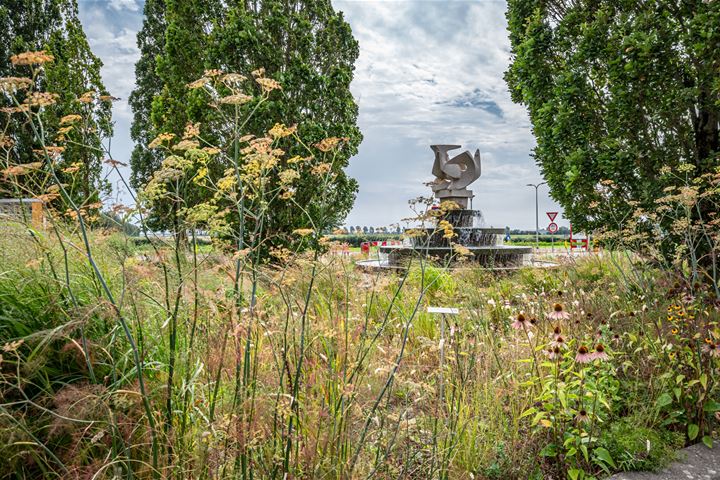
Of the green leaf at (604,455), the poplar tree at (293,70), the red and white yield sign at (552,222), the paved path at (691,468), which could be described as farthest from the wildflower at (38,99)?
the red and white yield sign at (552,222)

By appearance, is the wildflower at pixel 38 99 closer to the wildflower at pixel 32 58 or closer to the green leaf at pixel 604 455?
the wildflower at pixel 32 58

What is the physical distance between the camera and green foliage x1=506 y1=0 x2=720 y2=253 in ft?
18.1

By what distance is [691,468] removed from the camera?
8.38 feet

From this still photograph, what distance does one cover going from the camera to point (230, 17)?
28.7 ft

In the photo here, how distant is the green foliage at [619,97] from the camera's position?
550cm

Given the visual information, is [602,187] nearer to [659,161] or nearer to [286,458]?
[659,161]

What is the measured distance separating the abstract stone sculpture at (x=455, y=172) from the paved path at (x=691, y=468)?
1289 centimetres

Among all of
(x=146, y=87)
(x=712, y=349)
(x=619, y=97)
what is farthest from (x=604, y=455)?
(x=146, y=87)

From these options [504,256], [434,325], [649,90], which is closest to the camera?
[434,325]

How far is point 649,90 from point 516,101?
277cm

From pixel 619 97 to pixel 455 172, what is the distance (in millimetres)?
9716

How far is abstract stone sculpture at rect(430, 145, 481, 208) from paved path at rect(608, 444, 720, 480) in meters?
12.9

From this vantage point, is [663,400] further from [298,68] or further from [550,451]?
[298,68]

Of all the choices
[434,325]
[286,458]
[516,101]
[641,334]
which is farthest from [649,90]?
[286,458]
